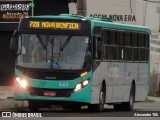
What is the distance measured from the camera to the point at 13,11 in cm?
4072

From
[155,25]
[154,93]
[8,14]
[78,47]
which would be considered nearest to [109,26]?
[78,47]

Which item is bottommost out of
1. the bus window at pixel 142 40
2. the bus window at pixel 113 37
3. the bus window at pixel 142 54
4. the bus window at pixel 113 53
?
the bus window at pixel 142 54

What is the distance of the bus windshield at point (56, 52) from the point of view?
74.1 ft

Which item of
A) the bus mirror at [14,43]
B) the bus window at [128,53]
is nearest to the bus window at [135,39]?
the bus window at [128,53]

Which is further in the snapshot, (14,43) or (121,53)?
(121,53)

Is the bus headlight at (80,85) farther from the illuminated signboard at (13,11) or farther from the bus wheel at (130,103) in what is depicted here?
the illuminated signboard at (13,11)

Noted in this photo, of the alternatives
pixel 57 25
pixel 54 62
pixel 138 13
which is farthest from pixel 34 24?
pixel 138 13

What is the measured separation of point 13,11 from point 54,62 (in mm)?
18536

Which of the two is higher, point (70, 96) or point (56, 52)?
point (56, 52)

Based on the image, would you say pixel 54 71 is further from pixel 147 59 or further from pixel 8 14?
pixel 8 14

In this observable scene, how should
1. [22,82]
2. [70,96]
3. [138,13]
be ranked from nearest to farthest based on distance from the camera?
[70,96], [22,82], [138,13]

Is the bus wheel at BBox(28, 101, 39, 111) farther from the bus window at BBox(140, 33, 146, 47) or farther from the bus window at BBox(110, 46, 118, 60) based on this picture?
the bus window at BBox(140, 33, 146, 47)

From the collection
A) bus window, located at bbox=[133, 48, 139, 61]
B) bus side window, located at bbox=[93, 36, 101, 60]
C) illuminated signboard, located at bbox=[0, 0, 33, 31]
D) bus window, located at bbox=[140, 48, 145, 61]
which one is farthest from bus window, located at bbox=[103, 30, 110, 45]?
illuminated signboard, located at bbox=[0, 0, 33, 31]

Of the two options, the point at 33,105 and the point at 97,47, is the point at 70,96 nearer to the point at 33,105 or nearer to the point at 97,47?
the point at 33,105
